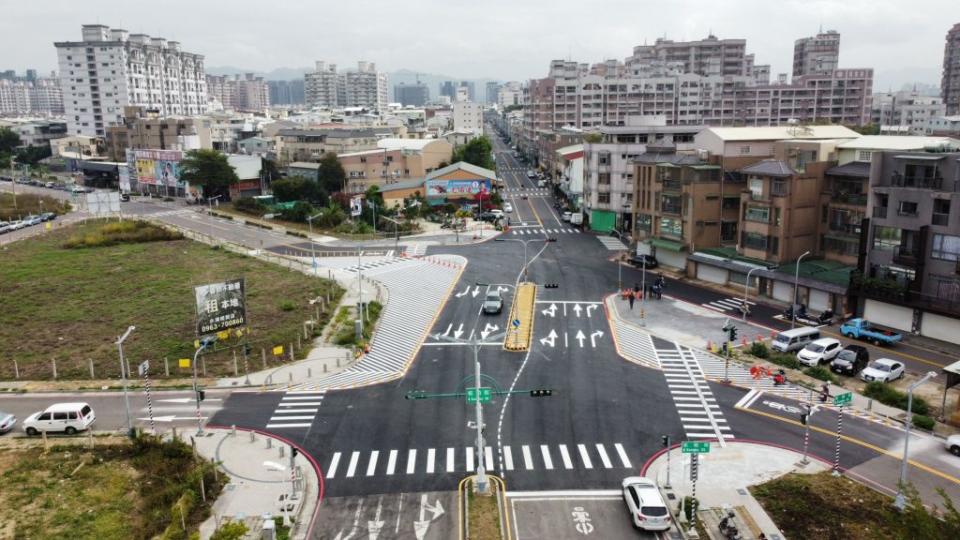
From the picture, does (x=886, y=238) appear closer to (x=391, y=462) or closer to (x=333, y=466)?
(x=391, y=462)

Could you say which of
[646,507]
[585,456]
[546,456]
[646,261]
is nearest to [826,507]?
[646,507]

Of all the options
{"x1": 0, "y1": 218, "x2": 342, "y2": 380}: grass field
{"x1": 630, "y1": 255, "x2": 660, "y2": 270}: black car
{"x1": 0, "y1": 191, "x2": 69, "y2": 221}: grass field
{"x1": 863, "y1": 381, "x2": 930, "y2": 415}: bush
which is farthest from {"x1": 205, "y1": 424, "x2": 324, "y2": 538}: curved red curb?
{"x1": 0, "y1": 191, "x2": 69, "y2": 221}: grass field

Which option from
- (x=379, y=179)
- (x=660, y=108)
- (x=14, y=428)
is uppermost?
(x=660, y=108)

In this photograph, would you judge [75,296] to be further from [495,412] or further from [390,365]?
[495,412]

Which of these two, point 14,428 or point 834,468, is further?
point 14,428

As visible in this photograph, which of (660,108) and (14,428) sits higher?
(660,108)

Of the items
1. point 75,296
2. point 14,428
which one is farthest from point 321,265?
point 14,428
